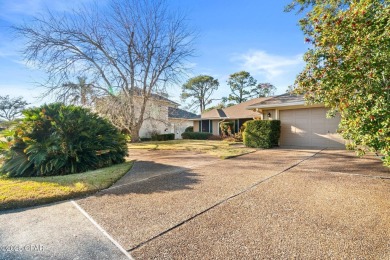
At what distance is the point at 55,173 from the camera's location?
5.80 m

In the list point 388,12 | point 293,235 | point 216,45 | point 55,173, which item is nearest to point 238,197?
point 293,235

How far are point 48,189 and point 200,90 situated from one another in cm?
3645

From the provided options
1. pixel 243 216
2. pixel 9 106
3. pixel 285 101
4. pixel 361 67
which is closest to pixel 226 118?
pixel 285 101

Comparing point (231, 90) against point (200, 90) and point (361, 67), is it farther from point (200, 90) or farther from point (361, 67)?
point (361, 67)

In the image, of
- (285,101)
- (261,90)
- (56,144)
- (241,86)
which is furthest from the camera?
(241,86)

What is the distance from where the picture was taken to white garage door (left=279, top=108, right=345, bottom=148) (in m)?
10.7

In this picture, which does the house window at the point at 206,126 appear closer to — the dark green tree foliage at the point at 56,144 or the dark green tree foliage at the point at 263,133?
the dark green tree foliage at the point at 263,133

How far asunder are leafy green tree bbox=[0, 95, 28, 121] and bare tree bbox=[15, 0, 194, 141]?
29277 millimetres

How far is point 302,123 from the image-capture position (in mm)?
11523

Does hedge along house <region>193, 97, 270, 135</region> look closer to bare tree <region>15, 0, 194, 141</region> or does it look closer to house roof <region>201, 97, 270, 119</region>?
house roof <region>201, 97, 270, 119</region>

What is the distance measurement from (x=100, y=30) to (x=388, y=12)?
1680 centimetres

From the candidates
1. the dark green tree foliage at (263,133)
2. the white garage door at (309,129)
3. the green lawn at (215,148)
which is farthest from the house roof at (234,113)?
the dark green tree foliage at (263,133)

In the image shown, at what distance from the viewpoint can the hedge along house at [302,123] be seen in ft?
35.3

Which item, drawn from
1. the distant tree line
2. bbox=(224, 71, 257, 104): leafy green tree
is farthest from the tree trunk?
bbox=(224, 71, 257, 104): leafy green tree
